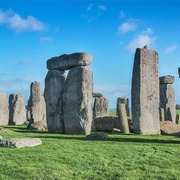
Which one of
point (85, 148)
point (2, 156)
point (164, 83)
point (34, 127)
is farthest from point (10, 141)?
point (164, 83)

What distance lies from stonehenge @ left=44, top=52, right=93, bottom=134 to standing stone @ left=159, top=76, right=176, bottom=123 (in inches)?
307

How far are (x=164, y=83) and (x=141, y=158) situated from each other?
570 inches

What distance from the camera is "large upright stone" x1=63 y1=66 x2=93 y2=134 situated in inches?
522

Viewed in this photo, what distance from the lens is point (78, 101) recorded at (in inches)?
527

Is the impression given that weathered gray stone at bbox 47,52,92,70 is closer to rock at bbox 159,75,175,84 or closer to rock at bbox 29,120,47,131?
rock at bbox 29,120,47,131

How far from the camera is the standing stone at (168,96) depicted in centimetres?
2028

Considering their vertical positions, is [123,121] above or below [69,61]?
below

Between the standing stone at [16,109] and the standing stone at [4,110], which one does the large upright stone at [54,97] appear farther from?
the standing stone at [16,109]

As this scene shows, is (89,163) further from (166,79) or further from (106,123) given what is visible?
(166,79)

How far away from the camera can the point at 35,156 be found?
6.61 m

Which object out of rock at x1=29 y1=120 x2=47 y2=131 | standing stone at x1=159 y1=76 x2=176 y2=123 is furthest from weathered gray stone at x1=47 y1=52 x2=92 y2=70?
standing stone at x1=159 y1=76 x2=176 y2=123

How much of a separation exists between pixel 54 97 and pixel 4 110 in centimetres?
760

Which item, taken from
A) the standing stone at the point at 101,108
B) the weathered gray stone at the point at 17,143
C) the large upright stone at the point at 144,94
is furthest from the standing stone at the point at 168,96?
the weathered gray stone at the point at 17,143

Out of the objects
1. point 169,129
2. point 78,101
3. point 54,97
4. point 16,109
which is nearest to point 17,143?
point 78,101
